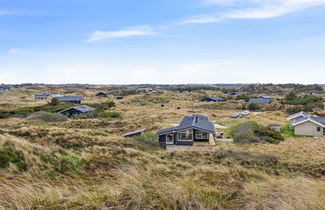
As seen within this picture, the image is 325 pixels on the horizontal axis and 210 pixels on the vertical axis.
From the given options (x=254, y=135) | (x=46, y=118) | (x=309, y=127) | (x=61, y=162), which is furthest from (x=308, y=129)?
(x=46, y=118)

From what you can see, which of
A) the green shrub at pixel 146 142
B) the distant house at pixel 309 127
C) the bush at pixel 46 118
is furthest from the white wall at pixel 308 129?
the bush at pixel 46 118

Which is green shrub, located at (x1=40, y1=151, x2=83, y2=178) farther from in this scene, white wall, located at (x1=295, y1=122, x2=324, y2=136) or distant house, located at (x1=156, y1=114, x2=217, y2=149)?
white wall, located at (x1=295, y1=122, x2=324, y2=136)

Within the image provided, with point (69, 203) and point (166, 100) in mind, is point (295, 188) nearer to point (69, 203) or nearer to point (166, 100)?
point (69, 203)

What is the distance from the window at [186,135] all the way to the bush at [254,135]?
545 centimetres

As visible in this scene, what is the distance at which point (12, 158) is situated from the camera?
10.0 m

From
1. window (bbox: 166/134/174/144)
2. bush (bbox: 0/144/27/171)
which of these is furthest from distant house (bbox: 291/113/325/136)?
bush (bbox: 0/144/27/171)

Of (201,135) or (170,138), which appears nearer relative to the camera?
(170,138)

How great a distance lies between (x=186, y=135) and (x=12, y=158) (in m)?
16.7

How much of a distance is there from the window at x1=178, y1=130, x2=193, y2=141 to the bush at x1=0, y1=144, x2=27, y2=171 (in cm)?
1572

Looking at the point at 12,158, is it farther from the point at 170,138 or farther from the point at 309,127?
the point at 309,127

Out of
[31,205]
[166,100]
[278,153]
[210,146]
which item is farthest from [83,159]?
[166,100]

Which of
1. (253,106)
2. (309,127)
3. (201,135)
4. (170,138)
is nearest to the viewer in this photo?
→ (170,138)

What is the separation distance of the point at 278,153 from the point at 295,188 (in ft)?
61.3

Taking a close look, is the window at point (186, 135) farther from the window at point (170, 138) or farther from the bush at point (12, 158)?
the bush at point (12, 158)
